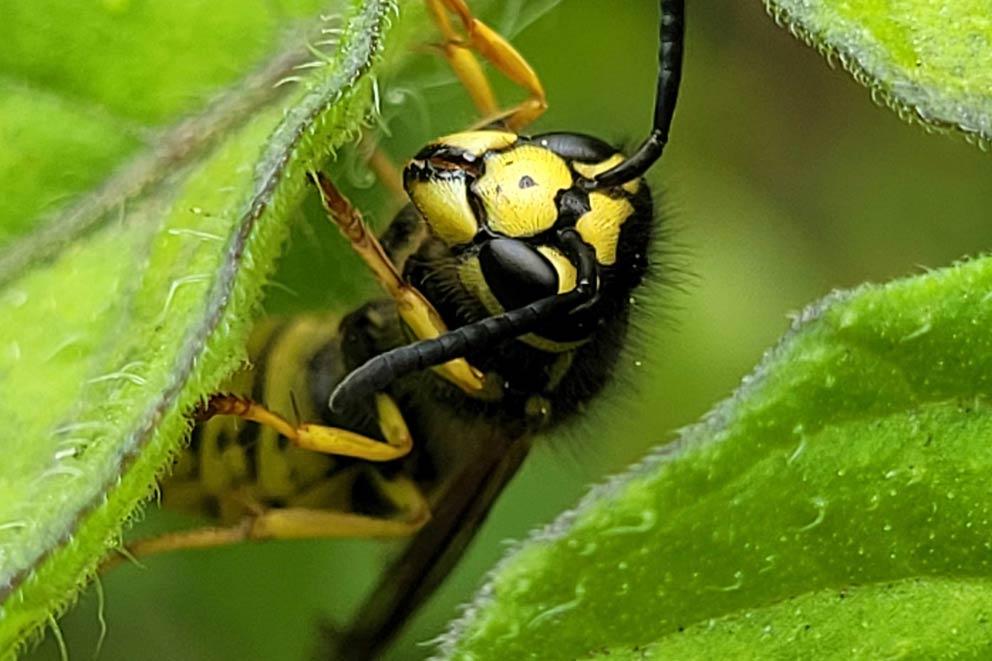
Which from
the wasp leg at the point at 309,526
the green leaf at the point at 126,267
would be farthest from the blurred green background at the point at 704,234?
the green leaf at the point at 126,267

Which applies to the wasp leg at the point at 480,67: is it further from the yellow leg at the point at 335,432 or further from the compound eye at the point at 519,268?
the yellow leg at the point at 335,432

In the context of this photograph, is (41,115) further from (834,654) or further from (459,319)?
(834,654)

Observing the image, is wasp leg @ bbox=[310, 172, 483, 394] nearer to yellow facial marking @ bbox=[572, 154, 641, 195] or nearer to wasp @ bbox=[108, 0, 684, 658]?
wasp @ bbox=[108, 0, 684, 658]

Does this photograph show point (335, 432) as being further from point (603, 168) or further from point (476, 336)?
point (603, 168)

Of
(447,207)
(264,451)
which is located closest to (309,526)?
(264,451)

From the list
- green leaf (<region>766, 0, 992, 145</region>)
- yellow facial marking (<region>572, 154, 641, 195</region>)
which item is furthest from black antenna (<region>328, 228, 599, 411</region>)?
green leaf (<region>766, 0, 992, 145</region>)

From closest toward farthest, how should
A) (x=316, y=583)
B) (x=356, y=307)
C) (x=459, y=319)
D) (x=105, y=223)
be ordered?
(x=105, y=223) < (x=459, y=319) < (x=356, y=307) < (x=316, y=583)

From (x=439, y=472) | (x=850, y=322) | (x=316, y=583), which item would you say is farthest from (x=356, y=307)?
(x=850, y=322)
